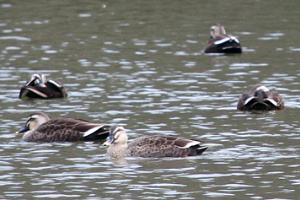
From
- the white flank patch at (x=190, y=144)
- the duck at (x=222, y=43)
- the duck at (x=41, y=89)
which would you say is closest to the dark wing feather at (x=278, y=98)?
the duck at (x=41, y=89)

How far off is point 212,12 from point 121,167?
1844 cm

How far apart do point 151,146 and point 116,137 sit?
629 mm

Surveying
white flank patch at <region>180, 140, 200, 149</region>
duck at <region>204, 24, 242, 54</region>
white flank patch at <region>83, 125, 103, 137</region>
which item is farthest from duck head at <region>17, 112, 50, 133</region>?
duck at <region>204, 24, 242, 54</region>

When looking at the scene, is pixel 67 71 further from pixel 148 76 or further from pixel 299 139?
pixel 299 139

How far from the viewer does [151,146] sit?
63.6 ft

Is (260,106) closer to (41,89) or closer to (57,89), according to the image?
(57,89)

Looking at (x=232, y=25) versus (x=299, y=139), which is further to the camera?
(x=232, y=25)

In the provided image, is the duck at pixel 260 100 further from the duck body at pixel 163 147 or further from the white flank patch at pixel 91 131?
the duck body at pixel 163 147

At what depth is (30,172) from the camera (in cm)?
1820

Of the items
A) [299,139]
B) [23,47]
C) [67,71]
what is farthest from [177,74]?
[299,139]

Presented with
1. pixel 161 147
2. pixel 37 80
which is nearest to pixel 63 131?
pixel 161 147

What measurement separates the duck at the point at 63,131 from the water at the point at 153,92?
0.66 ft

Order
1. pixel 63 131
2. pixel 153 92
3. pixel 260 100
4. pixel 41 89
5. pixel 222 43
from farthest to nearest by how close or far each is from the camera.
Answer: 1. pixel 222 43
2. pixel 41 89
3. pixel 153 92
4. pixel 260 100
5. pixel 63 131

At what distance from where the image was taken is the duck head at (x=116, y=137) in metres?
19.7
